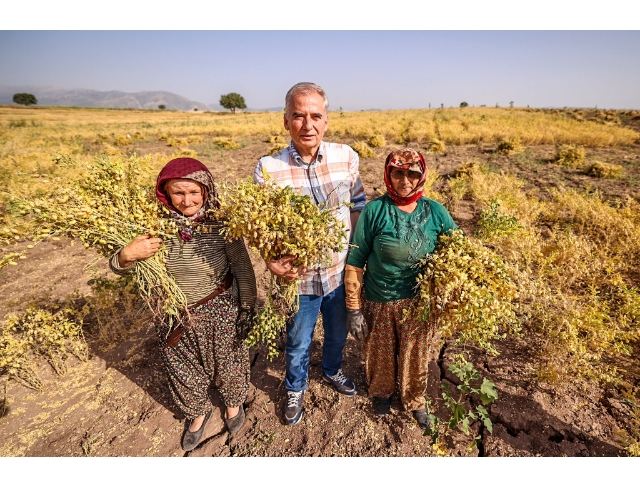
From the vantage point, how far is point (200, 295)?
213 centimetres

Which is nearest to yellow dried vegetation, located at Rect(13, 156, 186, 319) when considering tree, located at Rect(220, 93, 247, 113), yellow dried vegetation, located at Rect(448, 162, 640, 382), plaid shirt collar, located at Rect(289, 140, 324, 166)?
plaid shirt collar, located at Rect(289, 140, 324, 166)

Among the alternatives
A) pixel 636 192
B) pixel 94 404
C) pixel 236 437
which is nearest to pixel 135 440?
pixel 94 404

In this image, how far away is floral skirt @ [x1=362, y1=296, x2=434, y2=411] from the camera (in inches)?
88.0

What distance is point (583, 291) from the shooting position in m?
3.94

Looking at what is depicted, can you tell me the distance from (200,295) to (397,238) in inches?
58.7

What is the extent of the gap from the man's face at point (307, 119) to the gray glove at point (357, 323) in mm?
1289

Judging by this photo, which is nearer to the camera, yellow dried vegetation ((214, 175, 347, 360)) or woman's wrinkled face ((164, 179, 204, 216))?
yellow dried vegetation ((214, 175, 347, 360))

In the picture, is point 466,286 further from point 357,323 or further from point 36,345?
point 36,345

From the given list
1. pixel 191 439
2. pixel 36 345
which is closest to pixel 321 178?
pixel 191 439

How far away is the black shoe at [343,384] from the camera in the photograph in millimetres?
2891

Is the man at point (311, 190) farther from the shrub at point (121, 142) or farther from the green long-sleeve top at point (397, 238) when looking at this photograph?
the shrub at point (121, 142)

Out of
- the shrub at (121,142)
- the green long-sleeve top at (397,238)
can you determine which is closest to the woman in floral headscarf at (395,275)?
the green long-sleeve top at (397,238)

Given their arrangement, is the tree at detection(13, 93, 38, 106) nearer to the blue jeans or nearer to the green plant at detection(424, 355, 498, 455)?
the blue jeans

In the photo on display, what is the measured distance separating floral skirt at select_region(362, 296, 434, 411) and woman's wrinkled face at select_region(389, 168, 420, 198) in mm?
829
